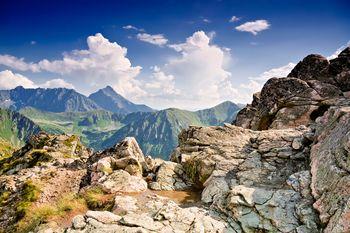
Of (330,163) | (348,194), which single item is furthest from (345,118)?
(348,194)

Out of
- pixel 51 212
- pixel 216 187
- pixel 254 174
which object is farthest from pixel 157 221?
pixel 254 174

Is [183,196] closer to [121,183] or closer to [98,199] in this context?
[121,183]

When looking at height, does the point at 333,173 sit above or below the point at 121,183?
above

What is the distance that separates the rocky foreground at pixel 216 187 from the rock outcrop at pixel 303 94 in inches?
13.0

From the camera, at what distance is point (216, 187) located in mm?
25438

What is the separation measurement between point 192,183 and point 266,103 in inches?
1151

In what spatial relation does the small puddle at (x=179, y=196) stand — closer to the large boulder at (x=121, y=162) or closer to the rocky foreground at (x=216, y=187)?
the rocky foreground at (x=216, y=187)

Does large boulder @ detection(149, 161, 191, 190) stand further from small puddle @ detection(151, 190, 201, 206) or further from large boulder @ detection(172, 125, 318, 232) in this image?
small puddle @ detection(151, 190, 201, 206)

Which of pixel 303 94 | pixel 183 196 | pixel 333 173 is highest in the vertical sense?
pixel 303 94

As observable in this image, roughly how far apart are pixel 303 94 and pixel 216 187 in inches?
1243

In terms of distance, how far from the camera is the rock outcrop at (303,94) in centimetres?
4406

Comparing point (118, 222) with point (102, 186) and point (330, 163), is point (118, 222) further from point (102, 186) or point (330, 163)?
point (330, 163)

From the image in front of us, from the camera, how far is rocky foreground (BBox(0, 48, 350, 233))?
18766mm

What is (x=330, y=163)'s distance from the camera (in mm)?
20594
